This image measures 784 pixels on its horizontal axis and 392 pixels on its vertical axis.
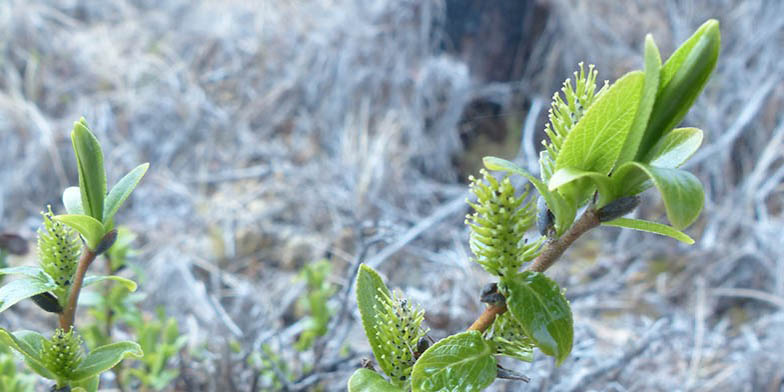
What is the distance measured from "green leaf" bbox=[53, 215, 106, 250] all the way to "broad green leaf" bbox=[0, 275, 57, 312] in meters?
0.05

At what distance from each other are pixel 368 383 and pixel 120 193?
0.90 feet

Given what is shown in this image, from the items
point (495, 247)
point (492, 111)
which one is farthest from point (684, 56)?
point (492, 111)

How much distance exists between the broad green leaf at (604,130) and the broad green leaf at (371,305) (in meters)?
0.20

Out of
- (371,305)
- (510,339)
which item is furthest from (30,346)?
(510,339)

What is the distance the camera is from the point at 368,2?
2.58 m

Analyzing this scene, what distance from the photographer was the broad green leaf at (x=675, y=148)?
1.42 feet

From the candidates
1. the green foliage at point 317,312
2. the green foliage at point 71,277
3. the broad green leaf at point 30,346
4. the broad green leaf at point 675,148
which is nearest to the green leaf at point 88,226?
the green foliage at point 71,277

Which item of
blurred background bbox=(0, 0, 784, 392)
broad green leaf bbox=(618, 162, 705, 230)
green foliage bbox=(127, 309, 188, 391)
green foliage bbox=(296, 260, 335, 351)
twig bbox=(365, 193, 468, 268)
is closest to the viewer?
broad green leaf bbox=(618, 162, 705, 230)

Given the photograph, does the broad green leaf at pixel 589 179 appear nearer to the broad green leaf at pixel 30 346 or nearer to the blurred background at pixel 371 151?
the broad green leaf at pixel 30 346

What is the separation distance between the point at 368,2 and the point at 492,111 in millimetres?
721

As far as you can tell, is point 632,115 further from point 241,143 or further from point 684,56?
point 241,143

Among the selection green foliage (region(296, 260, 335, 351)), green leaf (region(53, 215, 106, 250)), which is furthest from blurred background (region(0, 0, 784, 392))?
green leaf (region(53, 215, 106, 250))

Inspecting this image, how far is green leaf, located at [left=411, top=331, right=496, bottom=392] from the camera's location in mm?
446

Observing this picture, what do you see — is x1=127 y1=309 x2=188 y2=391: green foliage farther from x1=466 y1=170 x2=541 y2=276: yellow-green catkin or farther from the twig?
x1=466 y1=170 x2=541 y2=276: yellow-green catkin
